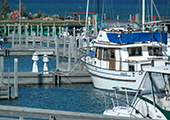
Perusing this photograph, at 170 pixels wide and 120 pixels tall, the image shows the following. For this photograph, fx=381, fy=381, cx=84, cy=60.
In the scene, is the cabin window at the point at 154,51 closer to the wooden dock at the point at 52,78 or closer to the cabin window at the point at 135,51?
the cabin window at the point at 135,51

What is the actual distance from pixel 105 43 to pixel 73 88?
3368 millimetres

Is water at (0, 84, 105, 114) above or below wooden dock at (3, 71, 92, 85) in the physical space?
below

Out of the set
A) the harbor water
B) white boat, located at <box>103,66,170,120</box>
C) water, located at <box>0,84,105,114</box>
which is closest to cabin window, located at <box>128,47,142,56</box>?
the harbor water

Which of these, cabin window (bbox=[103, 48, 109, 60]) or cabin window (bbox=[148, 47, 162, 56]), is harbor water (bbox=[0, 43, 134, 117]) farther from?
cabin window (bbox=[148, 47, 162, 56])

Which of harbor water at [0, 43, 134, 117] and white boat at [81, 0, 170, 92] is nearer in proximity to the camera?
harbor water at [0, 43, 134, 117]

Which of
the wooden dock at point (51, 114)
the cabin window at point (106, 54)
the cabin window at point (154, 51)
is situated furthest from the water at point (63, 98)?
the wooden dock at point (51, 114)

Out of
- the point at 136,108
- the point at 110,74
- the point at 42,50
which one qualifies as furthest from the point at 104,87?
the point at 42,50

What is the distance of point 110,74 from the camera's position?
70.1 feet

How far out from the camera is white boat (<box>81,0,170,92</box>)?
20.7 m

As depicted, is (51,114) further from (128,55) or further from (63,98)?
(128,55)

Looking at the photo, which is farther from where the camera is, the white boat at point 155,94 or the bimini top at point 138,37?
the bimini top at point 138,37

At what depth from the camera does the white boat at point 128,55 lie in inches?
813

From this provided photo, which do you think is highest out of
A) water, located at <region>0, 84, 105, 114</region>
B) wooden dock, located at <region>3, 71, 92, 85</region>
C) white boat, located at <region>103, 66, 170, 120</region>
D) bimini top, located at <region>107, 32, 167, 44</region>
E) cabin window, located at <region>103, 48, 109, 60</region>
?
bimini top, located at <region>107, 32, 167, 44</region>

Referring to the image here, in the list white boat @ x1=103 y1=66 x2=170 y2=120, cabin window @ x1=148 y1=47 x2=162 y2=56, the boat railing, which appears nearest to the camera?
white boat @ x1=103 y1=66 x2=170 y2=120
